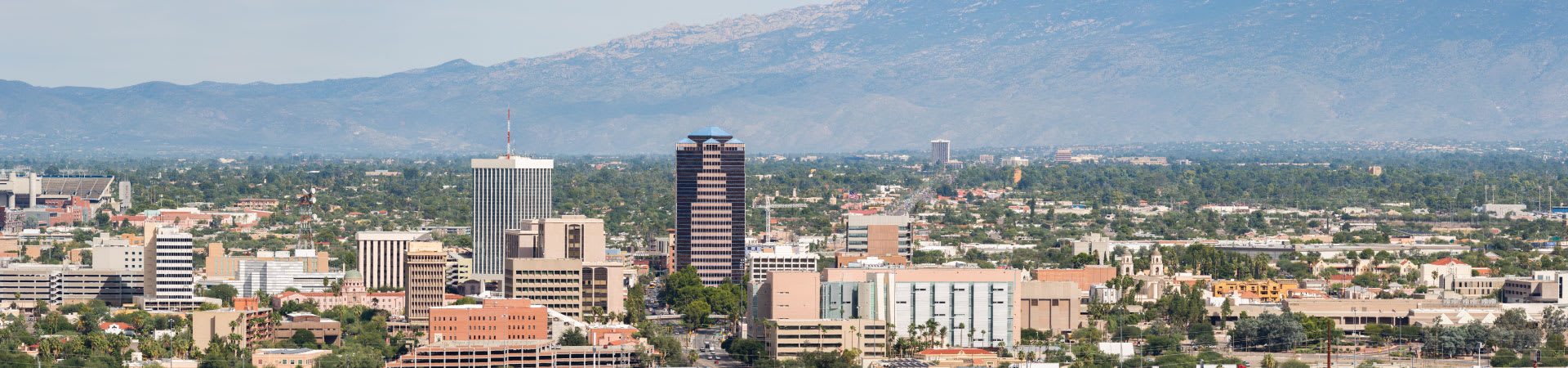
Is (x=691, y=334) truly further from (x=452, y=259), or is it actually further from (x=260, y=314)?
(x=452, y=259)

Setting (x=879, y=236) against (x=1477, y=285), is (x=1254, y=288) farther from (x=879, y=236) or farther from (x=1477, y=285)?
(x=879, y=236)

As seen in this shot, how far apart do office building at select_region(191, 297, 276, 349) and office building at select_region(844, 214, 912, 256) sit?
120ft

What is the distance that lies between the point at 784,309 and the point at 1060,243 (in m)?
54.5

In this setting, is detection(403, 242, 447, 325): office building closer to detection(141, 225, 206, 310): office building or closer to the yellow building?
detection(141, 225, 206, 310): office building

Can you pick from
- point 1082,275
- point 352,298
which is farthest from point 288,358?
point 1082,275

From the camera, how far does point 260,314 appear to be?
3243 inches

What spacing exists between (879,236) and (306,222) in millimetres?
53375

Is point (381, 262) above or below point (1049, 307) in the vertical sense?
above

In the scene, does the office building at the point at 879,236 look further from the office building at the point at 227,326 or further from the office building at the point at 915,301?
the office building at the point at 227,326

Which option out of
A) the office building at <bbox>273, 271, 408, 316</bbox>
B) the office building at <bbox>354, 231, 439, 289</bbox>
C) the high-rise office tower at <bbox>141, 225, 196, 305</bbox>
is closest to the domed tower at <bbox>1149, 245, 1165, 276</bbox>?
the office building at <bbox>273, 271, 408, 316</bbox>

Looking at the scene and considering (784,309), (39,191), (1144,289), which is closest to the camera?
(784,309)

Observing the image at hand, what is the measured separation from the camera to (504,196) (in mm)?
114312

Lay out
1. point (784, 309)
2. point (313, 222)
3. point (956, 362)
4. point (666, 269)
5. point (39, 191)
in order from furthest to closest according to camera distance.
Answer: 1. point (39, 191)
2. point (313, 222)
3. point (666, 269)
4. point (784, 309)
5. point (956, 362)

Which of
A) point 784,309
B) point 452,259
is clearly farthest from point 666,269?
point 784,309
